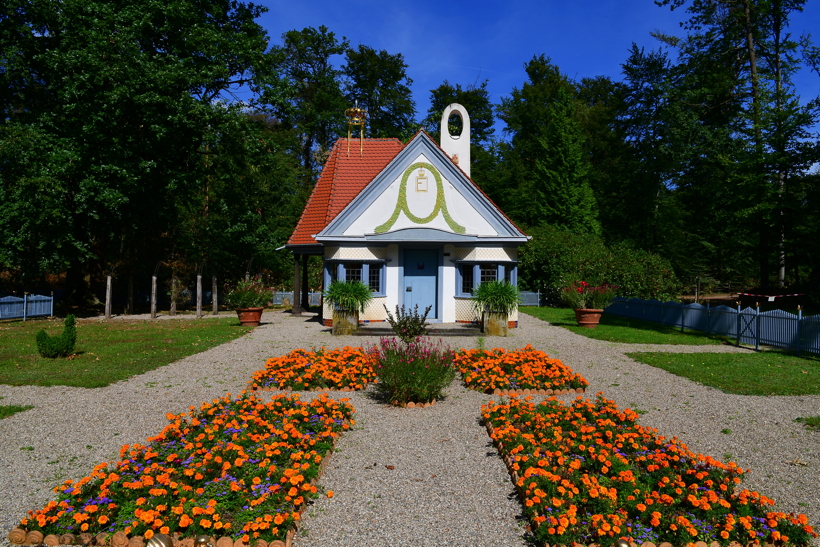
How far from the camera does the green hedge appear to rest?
84.9ft

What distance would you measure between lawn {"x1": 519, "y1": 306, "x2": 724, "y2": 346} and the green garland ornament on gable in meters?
5.68

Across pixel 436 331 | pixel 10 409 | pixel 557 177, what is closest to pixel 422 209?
pixel 436 331

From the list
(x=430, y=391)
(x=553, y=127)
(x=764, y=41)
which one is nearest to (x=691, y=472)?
(x=430, y=391)

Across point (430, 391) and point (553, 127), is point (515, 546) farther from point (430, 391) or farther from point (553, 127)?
point (553, 127)

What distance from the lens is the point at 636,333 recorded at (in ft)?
59.1

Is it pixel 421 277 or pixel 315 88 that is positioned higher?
pixel 315 88

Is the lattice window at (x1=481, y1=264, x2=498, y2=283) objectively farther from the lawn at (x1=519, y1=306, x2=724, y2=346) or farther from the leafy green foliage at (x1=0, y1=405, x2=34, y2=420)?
the leafy green foliage at (x1=0, y1=405, x2=34, y2=420)

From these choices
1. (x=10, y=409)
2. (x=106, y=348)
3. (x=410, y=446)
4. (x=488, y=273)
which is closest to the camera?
(x=410, y=446)

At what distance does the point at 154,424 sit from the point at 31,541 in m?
3.12

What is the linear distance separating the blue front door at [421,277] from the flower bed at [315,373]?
8.64 metres

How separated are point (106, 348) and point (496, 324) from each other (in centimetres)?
1076

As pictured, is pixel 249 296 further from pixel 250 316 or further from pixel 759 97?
pixel 759 97

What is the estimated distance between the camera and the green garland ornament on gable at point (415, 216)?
60.5ft

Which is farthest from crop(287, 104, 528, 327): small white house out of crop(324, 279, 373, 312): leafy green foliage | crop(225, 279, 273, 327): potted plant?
crop(225, 279, 273, 327): potted plant
